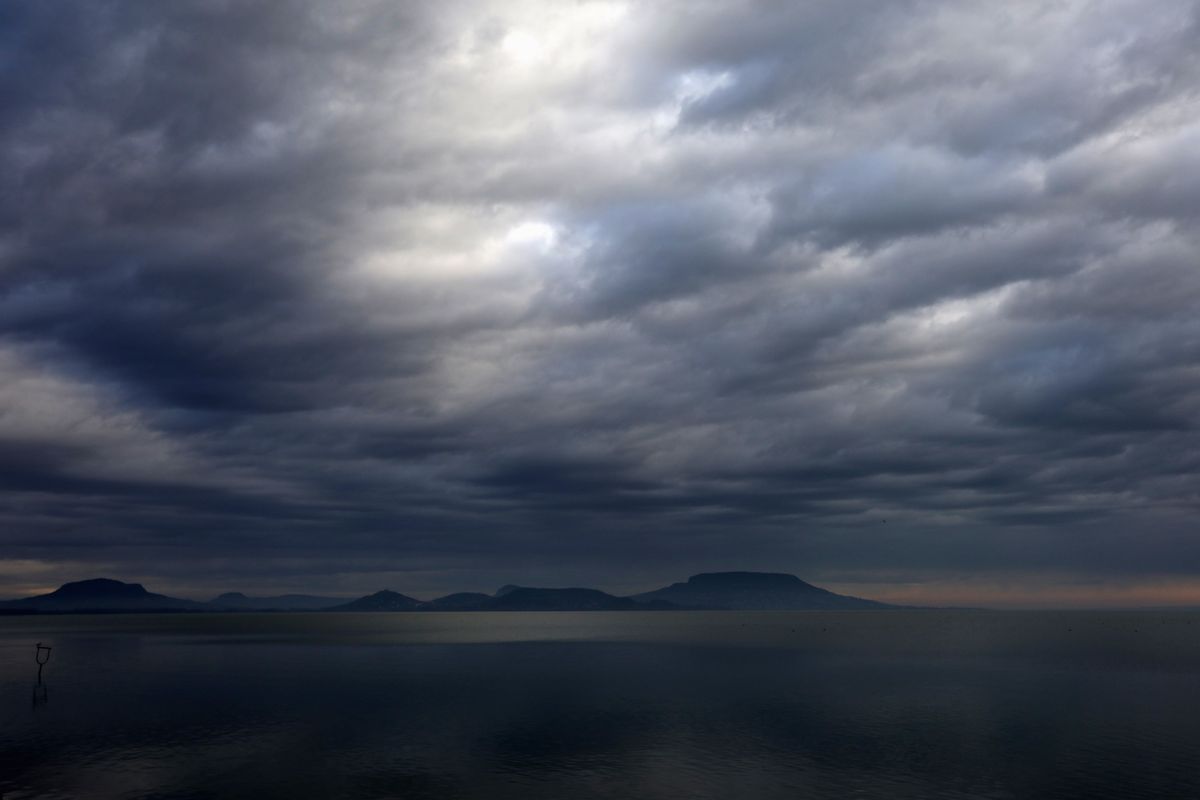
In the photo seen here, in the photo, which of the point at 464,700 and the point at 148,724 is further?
the point at 464,700

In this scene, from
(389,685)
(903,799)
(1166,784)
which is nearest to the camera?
(903,799)

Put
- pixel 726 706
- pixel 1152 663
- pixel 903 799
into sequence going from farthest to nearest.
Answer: pixel 1152 663 → pixel 726 706 → pixel 903 799

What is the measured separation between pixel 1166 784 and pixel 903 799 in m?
19.7

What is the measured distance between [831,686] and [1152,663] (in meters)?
88.8

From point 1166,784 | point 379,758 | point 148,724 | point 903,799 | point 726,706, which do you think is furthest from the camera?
point 726,706

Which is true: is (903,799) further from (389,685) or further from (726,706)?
(389,685)

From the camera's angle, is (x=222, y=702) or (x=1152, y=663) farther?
(x=1152, y=663)

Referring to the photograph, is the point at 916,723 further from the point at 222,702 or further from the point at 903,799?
the point at 222,702

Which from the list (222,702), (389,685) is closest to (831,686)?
(389,685)

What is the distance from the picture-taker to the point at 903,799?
5809 centimetres

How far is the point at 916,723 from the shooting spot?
295ft

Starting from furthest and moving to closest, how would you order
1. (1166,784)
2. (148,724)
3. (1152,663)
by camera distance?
(1152,663)
(148,724)
(1166,784)

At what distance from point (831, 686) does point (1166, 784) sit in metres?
67.3

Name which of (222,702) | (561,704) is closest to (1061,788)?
(561,704)
